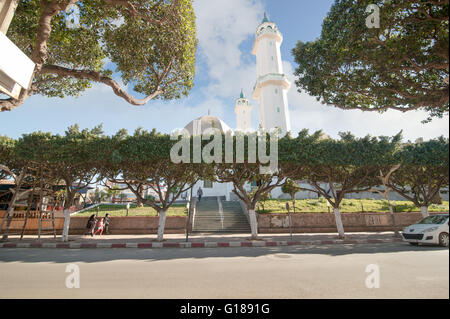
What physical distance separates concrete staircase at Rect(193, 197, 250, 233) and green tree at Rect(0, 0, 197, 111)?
1147 cm

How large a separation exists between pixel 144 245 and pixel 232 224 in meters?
8.15

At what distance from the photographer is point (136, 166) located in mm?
13164

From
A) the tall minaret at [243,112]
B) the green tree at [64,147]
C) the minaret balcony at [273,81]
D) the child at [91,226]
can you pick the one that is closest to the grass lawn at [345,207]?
the child at [91,226]

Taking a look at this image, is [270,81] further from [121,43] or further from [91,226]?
[91,226]

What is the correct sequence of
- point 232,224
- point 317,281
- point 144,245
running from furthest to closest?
point 232,224 → point 144,245 → point 317,281

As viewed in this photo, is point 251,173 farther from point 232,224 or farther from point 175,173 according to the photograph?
point 232,224

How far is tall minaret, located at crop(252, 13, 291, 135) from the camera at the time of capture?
32906 millimetres

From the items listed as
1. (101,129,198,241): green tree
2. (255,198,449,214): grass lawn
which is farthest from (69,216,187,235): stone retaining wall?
(255,198,449,214): grass lawn

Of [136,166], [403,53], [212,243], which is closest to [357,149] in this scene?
[403,53]

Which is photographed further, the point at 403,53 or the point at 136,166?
the point at 136,166

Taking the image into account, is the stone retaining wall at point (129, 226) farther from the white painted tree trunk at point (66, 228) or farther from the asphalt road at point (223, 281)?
the asphalt road at point (223, 281)

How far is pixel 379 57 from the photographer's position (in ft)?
20.3
